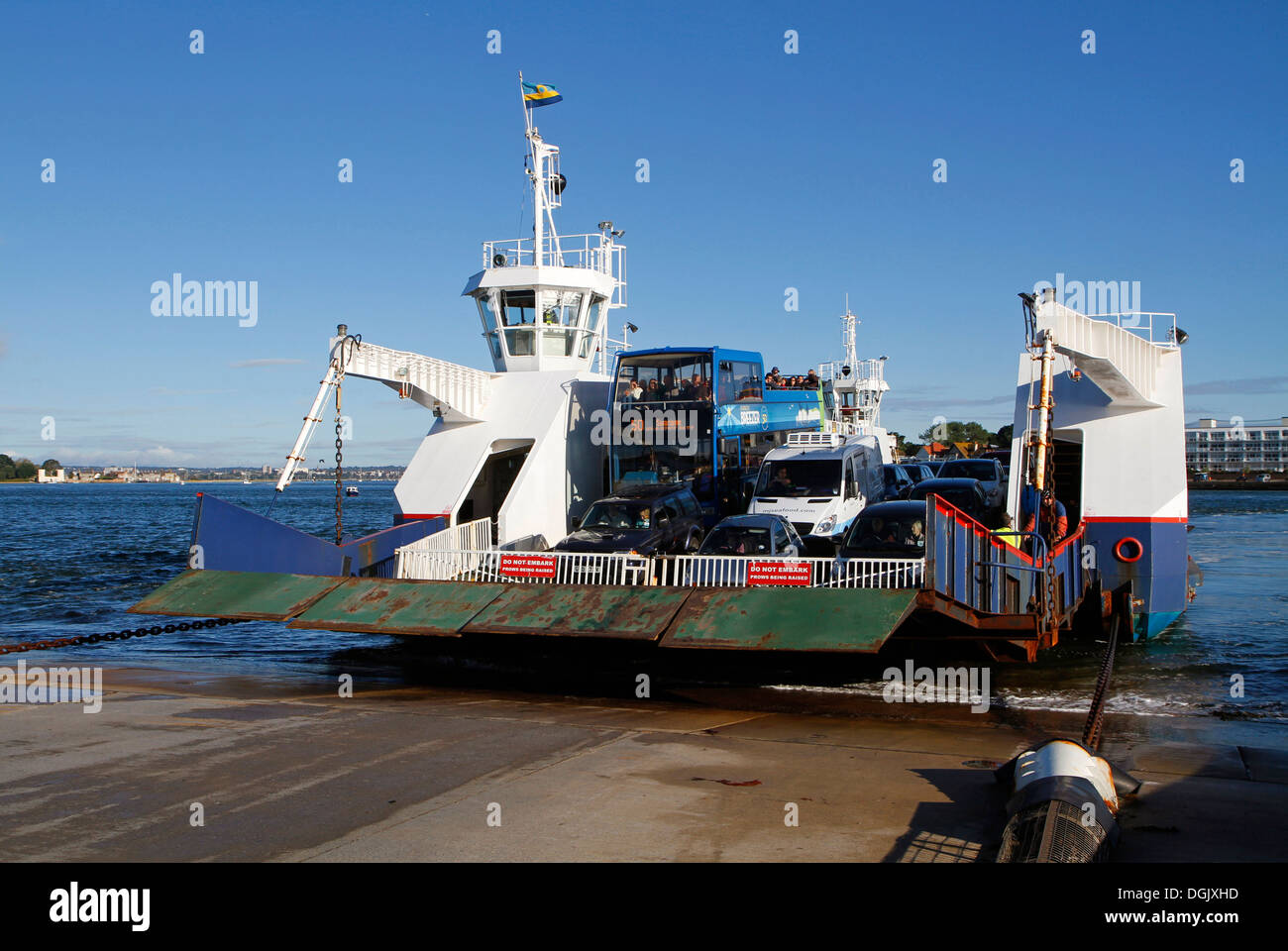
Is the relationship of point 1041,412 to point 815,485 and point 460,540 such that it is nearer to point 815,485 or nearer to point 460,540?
point 815,485

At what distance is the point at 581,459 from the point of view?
1888 centimetres

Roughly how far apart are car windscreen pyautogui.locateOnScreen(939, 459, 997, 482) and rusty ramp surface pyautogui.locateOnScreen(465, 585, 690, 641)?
1298 cm

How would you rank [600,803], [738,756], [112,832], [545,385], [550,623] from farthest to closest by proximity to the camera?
[545,385]
[550,623]
[738,756]
[600,803]
[112,832]

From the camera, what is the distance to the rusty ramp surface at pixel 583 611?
10555 mm

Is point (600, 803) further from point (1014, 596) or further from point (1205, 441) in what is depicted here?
point (1205, 441)

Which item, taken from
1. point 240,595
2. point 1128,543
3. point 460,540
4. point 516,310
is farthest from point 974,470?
point 240,595

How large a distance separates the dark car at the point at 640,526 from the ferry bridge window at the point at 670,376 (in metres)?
2.79

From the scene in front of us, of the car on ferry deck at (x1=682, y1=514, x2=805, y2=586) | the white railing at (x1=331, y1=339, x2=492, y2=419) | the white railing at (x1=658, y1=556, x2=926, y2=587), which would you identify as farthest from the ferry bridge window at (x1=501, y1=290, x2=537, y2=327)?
the white railing at (x1=658, y1=556, x2=926, y2=587)

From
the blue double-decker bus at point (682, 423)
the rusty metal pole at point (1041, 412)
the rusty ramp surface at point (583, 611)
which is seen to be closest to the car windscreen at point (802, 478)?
the blue double-decker bus at point (682, 423)

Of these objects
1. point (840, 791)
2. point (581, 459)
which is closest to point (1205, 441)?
point (581, 459)

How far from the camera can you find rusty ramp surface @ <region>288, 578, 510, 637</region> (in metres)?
11.3

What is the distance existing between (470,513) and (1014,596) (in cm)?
1093

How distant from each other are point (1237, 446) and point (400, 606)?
14779 centimetres

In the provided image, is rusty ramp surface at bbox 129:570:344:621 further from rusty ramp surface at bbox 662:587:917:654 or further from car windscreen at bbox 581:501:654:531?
rusty ramp surface at bbox 662:587:917:654
